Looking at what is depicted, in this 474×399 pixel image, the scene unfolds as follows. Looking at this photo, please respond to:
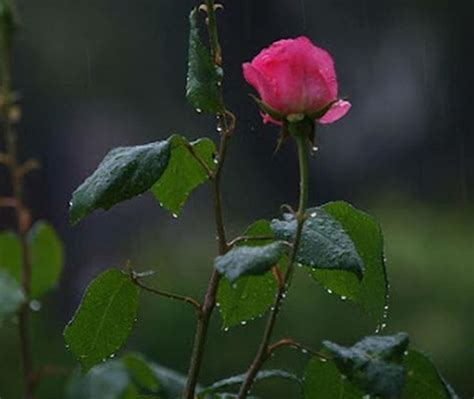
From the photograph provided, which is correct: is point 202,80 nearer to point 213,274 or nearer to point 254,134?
point 213,274

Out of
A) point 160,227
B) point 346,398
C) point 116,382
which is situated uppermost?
point 116,382

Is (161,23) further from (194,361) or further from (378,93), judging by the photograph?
(194,361)

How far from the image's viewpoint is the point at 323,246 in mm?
755

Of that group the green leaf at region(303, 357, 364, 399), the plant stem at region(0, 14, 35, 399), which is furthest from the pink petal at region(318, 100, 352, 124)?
the plant stem at region(0, 14, 35, 399)

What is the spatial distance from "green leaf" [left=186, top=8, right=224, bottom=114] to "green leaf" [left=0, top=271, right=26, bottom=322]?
0.25 m

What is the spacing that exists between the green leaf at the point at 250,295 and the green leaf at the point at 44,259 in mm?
267

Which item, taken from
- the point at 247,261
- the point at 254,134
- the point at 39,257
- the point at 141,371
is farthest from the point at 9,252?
the point at 254,134

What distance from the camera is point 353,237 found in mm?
822

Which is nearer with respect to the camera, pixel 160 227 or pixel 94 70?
pixel 160 227

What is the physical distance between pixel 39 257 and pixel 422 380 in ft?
0.92

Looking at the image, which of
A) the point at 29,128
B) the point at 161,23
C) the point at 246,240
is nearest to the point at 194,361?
the point at 246,240

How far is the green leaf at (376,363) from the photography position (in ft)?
2.32

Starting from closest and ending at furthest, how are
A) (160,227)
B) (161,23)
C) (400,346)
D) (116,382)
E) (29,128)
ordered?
1. (116,382)
2. (400,346)
3. (160,227)
4. (29,128)
5. (161,23)

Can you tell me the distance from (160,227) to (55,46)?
1.27 m
